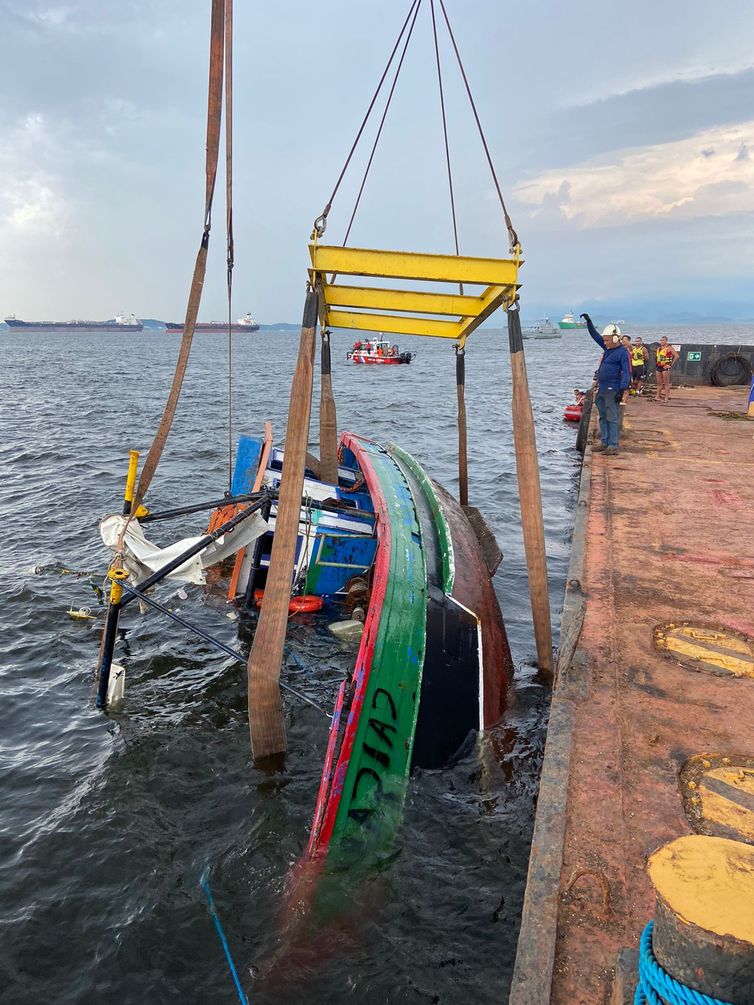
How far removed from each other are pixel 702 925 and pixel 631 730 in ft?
10.3

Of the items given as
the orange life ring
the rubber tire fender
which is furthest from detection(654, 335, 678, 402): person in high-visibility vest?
the orange life ring

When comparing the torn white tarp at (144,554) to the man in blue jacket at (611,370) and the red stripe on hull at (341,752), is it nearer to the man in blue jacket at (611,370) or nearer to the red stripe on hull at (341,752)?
the red stripe on hull at (341,752)

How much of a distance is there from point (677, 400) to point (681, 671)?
63.4 ft

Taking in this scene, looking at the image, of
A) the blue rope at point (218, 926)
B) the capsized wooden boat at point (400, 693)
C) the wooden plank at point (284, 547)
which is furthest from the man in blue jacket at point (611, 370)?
the blue rope at point (218, 926)

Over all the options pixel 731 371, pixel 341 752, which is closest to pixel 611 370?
pixel 341 752

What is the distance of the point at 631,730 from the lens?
4.73 m

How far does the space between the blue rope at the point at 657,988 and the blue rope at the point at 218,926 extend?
327 centimetres

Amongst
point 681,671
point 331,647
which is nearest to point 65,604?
point 331,647

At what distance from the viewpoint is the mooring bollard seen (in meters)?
1.77

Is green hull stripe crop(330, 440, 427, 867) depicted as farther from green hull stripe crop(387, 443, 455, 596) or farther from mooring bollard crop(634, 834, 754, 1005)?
mooring bollard crop(634, 834, 754, 1005)

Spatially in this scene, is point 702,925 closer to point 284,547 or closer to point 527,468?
point 284,547

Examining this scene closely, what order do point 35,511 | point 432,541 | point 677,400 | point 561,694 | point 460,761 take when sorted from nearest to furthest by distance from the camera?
point 561,694 < point 460,761 < point 432,541 < point 35,511 < point 677,400

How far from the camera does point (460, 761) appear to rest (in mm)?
6191

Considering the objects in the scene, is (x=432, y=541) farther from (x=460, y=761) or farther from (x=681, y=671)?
(x=681, y=671)
